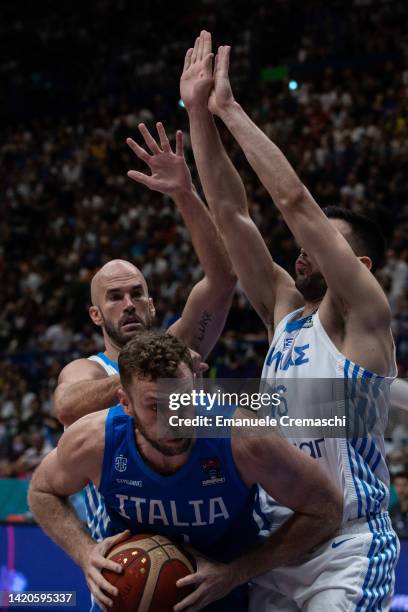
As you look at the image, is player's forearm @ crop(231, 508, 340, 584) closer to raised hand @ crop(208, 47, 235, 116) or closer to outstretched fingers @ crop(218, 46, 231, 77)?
raised hand @ crop(208, 47, 235, 116)

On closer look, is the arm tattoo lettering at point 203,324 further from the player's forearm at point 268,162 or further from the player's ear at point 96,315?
the player's forearm at point 268,162

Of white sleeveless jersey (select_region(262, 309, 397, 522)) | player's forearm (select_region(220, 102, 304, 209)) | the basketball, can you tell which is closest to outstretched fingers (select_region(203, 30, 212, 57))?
player's forearm (select_region(220, 102, 304, 209))

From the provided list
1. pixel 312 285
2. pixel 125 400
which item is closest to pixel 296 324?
pixel 312 285

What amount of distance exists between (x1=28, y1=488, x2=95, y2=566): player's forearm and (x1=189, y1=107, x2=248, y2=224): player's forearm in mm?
1442

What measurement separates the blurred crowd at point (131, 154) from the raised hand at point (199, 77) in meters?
4.76

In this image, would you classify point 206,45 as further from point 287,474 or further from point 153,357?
point 287,474

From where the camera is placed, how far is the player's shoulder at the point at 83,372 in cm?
398

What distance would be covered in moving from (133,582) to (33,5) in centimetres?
2051

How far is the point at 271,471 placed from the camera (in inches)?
118

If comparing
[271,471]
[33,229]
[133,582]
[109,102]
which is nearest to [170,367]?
[271,471]

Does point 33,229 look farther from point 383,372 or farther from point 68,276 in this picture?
point 383,372

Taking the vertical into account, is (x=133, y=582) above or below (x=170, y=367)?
below

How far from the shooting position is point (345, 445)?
3.28m

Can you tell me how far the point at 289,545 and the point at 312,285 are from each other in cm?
105
